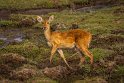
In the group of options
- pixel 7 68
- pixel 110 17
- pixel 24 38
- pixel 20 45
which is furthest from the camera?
pixel 110 17

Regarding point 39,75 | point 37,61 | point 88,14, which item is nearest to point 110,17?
point 88,14

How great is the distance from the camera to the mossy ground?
17.9m

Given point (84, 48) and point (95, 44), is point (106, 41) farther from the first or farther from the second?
point (84, 48)

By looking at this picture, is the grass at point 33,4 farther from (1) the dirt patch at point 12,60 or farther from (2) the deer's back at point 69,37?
(2) the deer's back at point 69,37

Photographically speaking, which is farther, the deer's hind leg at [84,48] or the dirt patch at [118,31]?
the dirt patch at [118,31]

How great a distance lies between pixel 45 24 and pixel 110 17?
13156mm

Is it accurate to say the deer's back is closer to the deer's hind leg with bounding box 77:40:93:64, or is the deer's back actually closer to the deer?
the deer

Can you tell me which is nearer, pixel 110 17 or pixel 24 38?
pixel 24 38

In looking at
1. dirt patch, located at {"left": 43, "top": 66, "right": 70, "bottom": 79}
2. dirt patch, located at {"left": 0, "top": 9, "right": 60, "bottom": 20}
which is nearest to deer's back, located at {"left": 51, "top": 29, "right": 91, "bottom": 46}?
dirt patch, located at {"left": 43, "top": 66, "right": 70, "bottom": 79}

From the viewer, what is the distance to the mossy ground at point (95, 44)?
17938mm

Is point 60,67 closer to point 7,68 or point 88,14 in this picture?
point 7,68

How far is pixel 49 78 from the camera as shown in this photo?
685 inches

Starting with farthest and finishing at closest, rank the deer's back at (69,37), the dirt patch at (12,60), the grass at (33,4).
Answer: the grass at (33,4) → the dirt patch at (12,60) → the deer's back at (69,37)

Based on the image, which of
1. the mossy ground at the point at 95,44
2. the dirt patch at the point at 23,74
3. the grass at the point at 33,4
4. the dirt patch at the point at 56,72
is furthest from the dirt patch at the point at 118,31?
the grass at the point at 33,4
